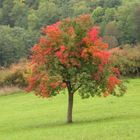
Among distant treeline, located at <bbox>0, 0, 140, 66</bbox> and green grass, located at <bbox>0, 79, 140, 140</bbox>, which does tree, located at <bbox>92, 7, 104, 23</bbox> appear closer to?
distant treeline, located at <bbox>0, 0, 140, 66</bbox>

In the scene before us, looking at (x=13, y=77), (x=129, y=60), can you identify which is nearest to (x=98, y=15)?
(x=129, y=60)

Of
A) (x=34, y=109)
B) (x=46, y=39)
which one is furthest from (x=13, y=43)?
(x=46, y=39)

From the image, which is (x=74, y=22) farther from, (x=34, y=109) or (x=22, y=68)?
(x=22, y=68)

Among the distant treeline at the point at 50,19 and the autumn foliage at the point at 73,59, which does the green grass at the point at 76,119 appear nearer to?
the autumn foliage at the point at 73,59

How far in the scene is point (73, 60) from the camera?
32.9 metres

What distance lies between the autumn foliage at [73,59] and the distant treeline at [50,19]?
262ft

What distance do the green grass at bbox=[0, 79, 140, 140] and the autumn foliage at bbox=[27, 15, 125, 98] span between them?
8.38ft

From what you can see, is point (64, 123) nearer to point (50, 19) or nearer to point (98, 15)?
point (98, 15)

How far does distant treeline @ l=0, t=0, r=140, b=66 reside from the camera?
4769 inches

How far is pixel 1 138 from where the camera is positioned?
29.1m

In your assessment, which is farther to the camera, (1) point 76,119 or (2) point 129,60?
(2) point 129,60

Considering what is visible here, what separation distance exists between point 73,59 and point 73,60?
0.30 feet

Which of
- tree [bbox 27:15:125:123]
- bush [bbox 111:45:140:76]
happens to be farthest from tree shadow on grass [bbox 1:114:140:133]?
bush [bbox 111:45:140:76]

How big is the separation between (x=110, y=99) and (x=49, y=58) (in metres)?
19.6
